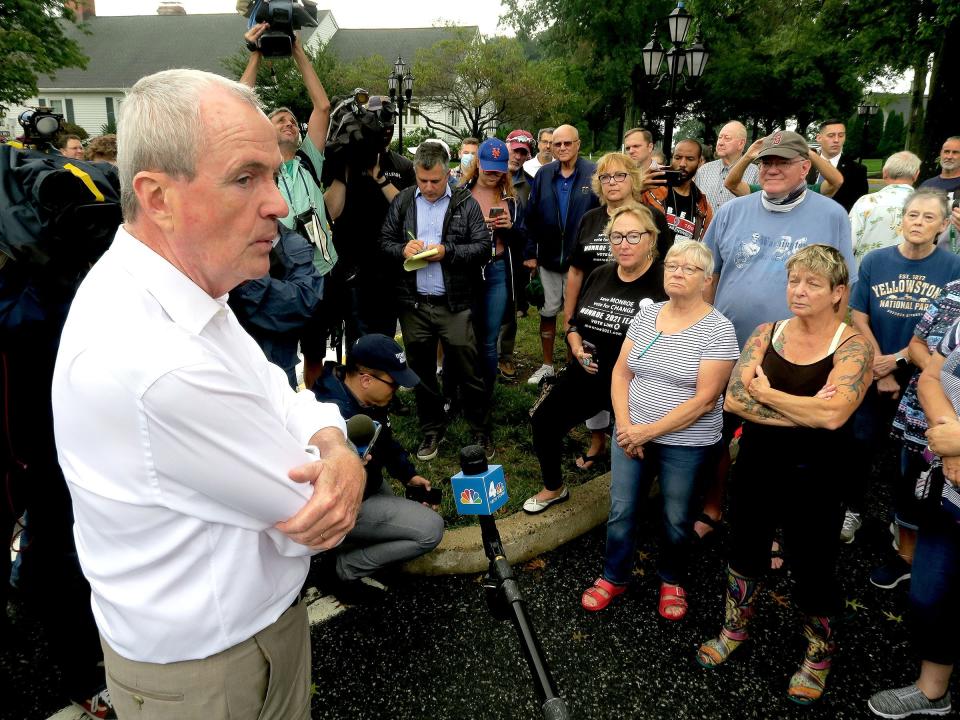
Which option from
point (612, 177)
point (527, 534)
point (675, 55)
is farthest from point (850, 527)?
point (675, 55)

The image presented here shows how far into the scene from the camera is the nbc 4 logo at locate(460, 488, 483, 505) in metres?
1.74

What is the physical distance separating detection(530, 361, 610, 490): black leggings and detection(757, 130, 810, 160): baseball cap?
1628mm

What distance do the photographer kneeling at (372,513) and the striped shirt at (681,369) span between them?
1.24 metres

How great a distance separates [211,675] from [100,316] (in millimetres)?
789

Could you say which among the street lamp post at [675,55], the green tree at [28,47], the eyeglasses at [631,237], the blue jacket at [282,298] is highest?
the green tree at [28,47]

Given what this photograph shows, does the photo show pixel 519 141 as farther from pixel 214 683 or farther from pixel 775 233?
pixel 214 683

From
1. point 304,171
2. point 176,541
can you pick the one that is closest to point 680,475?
point 176,541

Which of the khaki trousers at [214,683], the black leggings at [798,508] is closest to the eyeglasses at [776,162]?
the black leggings at [798,508]

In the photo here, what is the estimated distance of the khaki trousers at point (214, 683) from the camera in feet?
4.34

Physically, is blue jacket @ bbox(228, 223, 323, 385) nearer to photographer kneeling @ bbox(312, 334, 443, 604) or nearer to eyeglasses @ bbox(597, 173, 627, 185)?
photographer kneeling @ bbox(312, 334, 443, 604)

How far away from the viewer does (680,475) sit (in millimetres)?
3133

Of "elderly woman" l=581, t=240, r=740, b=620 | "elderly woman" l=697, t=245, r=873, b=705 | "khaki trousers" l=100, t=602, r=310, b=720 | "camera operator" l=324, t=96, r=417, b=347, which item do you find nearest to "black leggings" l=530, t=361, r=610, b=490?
"elderly woman" l=581, t=240, r=740, b=620

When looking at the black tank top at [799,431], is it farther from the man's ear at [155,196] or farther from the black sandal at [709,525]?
the man's ear at [155,196]

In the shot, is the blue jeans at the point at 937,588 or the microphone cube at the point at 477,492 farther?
the blue jeans at the point at 937,588
